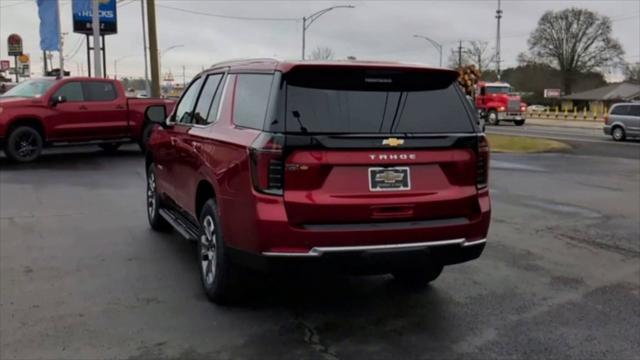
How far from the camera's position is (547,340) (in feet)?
14.8

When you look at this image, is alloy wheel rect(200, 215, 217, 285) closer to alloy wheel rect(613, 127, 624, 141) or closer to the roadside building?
alloy wheel rect(613, 127, 624, 141)

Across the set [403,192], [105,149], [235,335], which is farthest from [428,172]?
[105,149]

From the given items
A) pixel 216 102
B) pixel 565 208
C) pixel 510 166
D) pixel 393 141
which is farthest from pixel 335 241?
pixel 510 166

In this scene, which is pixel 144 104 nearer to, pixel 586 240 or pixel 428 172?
pixel 586 240

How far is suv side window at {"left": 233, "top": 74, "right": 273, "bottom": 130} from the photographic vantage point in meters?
4.54

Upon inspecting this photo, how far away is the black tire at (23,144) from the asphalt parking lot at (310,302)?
585 cm

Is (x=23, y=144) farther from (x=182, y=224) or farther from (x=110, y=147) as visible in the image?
(x=182, y=224)

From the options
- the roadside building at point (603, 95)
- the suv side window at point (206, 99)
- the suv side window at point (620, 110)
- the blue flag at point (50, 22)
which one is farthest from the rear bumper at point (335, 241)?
the roadside building at point (603, 95)

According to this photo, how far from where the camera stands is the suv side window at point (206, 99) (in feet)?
18.7

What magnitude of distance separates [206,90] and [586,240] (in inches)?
188

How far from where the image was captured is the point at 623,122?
28.9 m

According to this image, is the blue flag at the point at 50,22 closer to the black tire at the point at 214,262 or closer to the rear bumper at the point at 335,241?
the black tire at the point at 214,262

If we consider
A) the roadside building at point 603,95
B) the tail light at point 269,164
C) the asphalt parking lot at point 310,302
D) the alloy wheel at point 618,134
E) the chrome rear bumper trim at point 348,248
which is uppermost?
the roadside building at point 603,95

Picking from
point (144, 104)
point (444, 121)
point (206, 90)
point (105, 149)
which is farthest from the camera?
point (105, 149)
